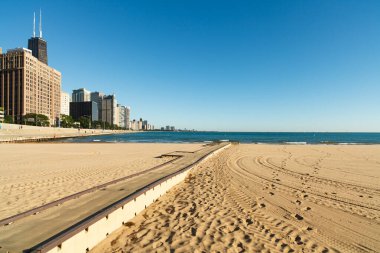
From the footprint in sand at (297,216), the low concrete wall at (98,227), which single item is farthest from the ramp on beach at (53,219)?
the footprint in sand at (297,216)

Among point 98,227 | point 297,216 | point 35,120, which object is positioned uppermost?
point 35,120

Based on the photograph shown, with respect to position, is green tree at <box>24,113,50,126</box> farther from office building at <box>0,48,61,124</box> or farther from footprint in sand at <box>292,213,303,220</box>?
footprint in sand at <box>292,213,303,220</box>

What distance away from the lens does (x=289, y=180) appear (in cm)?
1187

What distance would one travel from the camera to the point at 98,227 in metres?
5.11

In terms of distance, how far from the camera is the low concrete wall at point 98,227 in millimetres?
4050

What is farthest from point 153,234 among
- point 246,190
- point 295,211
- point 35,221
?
point 246,190

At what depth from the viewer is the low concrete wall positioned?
13.3 feet

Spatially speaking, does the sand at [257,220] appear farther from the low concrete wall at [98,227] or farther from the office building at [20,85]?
the office building at [20,85]

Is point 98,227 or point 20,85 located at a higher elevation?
point 20,85

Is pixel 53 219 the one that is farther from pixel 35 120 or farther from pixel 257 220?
pixel 35 120

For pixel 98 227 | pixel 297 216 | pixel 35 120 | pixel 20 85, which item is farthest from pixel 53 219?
pixel 20 85

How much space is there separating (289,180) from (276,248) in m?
7.90

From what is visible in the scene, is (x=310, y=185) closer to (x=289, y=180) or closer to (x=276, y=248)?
(x=289, y=180)

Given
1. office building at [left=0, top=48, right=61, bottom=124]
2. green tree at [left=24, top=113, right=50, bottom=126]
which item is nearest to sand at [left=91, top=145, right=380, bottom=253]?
green tree at [left=24, top=113, right=50, bottom=126]
